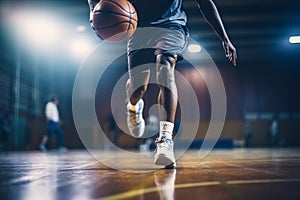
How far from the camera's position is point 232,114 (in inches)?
628

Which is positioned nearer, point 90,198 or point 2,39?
point 90,198

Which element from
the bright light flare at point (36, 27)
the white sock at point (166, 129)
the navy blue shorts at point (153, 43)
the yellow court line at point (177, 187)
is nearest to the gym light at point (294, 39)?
the bright light flare at point (36, 27)

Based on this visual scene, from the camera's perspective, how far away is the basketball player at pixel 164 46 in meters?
2.08

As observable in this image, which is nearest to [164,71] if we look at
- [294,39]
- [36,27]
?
[36,27]

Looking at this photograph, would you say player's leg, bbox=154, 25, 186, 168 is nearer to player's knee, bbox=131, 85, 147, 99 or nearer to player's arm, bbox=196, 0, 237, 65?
player's arm, bbox=196, 0, 237, 65

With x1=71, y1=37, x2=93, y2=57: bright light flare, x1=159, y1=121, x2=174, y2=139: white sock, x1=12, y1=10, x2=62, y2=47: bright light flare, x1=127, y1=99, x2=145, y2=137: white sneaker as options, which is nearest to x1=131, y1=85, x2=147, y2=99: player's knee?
x1=127, y1=99, x2=145, y2=137: white sneaker

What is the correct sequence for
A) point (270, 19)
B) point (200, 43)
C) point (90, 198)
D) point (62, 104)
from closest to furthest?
point (90, 198), point (270, 19), point (200, 43), point (62, 104)

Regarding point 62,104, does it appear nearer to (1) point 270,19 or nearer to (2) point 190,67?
(2) point 190,67

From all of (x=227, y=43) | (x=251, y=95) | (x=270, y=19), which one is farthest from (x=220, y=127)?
(x=227, y=43)

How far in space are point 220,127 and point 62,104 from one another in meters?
6.75

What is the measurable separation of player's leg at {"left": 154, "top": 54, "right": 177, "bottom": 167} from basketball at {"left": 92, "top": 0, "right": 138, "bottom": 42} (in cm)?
28

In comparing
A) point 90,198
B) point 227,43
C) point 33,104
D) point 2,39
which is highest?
point 2,39

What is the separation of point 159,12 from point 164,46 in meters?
0.28

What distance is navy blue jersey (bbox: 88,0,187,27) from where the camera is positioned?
2.29 m
